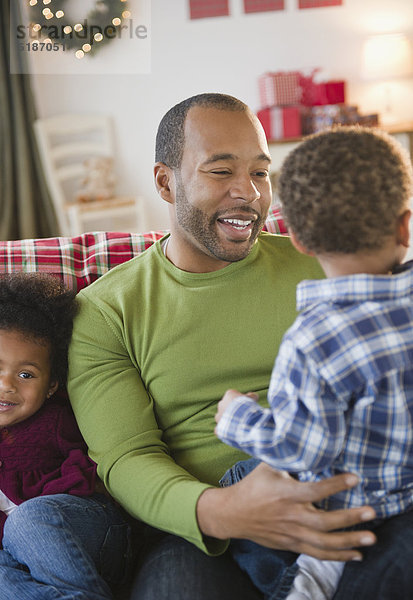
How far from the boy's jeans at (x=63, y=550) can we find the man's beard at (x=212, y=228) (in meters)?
0.57

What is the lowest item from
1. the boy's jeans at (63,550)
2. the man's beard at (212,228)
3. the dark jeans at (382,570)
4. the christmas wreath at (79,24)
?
the boy's jeans at (63,550)

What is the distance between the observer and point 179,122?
5.11 ft

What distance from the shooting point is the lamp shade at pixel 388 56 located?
486 centimetres

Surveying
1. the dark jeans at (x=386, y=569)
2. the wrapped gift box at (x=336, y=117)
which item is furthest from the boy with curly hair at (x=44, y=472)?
the wrapped gift box at (x=336, y=117)

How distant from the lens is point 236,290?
1.46 meters

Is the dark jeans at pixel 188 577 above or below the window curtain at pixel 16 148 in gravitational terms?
below

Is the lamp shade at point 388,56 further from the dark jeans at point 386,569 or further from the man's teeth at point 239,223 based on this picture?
the dark jeans at point 386,569

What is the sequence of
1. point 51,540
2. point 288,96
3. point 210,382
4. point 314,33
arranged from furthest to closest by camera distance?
point 314,33 < point 288,96 < point 210,382 < point 51,540

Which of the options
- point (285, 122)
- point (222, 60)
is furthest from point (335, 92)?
point (222, 60)

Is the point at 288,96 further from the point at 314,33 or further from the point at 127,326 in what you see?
the point at 127,326

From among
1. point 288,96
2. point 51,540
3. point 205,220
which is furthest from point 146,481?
point 288,96

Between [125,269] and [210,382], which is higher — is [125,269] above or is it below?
above

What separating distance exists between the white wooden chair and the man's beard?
328 centimetres

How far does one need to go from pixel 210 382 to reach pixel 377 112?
431 centimetres
